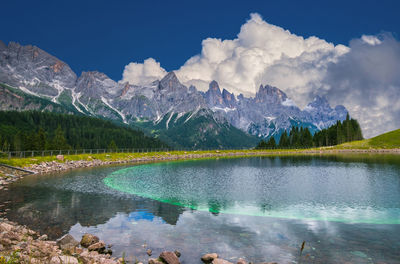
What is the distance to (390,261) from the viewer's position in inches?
581

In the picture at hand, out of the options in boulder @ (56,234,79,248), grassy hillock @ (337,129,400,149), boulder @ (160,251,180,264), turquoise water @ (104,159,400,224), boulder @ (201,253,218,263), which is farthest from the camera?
grassy hillock @ (337,129,400,149)

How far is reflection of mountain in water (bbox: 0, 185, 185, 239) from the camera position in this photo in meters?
22.3

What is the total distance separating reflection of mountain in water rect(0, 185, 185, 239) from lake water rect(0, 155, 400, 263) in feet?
0.26

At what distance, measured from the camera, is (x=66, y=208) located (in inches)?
1081

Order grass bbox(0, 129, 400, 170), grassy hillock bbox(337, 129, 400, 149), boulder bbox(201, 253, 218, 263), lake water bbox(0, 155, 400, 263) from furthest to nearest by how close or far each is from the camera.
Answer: grassy hillock bbox(337, 129, 400, 149), grass bbox(0, 129, 400, 170), lake water bbox(0, 155, 400, 263), boulder bbox(201, 253, 218, 263)

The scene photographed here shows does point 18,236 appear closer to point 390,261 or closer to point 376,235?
point 390,261

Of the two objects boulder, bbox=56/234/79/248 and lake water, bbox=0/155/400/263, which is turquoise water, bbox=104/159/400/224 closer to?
lake water, bbox=0/155/400/263

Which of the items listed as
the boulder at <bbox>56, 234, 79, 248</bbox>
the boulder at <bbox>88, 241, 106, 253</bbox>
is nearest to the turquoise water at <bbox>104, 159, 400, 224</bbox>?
the boulder at <bbox>88, 241, 106, 253</bbox>

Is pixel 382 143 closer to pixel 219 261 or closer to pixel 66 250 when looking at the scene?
pixel 219 261

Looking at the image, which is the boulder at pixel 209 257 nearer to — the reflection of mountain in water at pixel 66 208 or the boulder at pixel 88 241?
the boulder at pixel 88 241

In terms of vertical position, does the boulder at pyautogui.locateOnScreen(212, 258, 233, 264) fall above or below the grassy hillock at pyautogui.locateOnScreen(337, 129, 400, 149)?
below

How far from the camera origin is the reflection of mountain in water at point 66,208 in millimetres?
22297

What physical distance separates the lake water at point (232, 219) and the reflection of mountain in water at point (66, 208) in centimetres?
8

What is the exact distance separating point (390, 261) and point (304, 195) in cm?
1899
